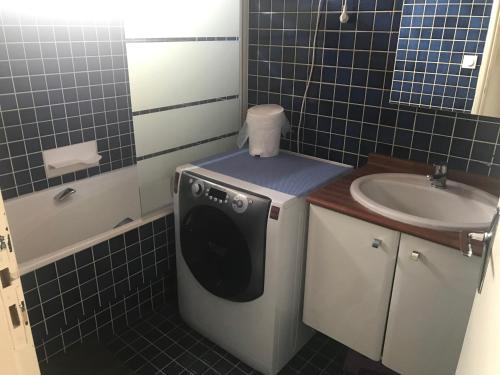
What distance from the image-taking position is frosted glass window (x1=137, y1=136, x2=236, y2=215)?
2.13 metres

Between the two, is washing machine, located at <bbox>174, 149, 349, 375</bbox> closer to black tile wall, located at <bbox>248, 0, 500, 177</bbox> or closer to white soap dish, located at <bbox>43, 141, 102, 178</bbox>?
black tile wall, located at <bbox>248, 0, 500, 177</bbox>

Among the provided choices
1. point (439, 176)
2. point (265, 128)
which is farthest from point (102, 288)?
point (439, 176)

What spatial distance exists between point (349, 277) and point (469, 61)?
905 millimetres

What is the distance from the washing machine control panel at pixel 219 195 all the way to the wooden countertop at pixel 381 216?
268mm

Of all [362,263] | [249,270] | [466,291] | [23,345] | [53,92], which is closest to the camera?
[23,345]

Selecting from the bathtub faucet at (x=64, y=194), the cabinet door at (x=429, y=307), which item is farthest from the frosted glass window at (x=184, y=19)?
the cabinet door at (x=429, y=307)

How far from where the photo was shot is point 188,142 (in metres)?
2.28

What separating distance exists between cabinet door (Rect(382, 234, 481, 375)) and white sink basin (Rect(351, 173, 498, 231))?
0.12 meters

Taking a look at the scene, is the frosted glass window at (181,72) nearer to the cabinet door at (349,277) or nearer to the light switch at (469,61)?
the cabinet door at (349,277)

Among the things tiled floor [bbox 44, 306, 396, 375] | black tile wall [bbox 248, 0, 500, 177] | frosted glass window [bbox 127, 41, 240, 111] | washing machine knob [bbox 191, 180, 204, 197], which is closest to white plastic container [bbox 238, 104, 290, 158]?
black tile wall [bbox 248, 0, 500, 177]

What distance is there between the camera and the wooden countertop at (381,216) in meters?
1.41

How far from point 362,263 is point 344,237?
4.7 inches

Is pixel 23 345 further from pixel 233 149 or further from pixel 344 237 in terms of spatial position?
pixel 233 149

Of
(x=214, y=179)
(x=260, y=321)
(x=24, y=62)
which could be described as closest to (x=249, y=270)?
(x=260, y=321)
